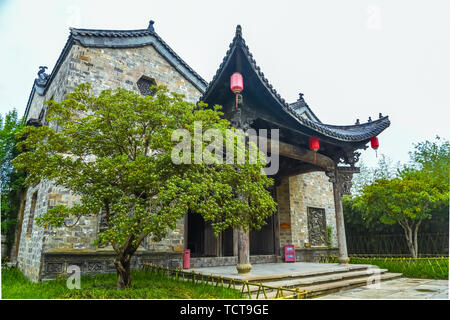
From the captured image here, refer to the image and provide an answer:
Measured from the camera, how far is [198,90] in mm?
10062

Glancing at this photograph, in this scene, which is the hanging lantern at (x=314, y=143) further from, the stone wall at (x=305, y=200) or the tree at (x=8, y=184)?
the tree at (x=8, y=184)

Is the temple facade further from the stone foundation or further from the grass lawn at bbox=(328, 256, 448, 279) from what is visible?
the grass lawn at bbox=(328, 256, 448, 279)

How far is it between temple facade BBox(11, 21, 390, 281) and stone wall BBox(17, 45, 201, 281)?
2 centimetres

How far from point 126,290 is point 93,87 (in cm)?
526

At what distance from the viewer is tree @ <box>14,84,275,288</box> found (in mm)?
4395

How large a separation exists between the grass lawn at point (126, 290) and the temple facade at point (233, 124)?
0.79 metres

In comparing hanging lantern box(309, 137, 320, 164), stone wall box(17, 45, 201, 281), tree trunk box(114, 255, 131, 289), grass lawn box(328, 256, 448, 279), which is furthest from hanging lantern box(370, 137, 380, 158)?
tree trunk box(114, 255, 131, 289)

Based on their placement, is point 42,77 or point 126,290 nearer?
point 126,290

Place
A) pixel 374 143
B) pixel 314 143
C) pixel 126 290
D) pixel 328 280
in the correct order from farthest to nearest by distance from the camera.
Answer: pixel 374 143 < pixel 314 143 < pixel 328 280 < pixel 126 290

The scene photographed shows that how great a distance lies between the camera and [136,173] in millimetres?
4375

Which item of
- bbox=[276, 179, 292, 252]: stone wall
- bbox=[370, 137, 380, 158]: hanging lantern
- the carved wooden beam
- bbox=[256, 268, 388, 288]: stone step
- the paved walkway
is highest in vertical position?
bbox=[370, 137, 380, 158]: hanging lantern

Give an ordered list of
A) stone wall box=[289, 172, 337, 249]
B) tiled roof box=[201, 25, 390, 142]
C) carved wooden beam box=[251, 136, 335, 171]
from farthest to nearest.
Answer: stone wall box=[289, 172, 337, 249] < carved wooden beam box=[251, 136, 335, 171] < tiled roof box=[201, 25, 390, 142]

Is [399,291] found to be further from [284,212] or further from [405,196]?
[284,212]

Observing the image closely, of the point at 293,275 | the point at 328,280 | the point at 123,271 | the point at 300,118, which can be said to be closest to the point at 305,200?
the point at 300,118
